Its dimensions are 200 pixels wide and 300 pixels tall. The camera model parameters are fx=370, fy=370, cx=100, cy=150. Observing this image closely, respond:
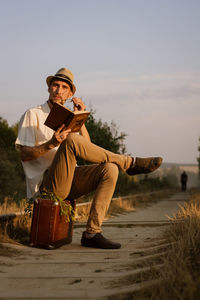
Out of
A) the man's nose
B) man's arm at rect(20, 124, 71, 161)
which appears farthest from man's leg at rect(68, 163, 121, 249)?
the man's nose

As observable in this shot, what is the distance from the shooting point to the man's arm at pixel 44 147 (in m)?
3.85

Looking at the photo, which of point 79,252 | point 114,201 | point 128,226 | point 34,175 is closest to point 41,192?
point 34,175

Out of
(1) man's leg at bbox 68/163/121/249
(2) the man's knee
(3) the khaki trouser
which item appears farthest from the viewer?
(2) the man's knee

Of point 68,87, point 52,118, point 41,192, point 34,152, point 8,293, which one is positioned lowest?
point 8,293

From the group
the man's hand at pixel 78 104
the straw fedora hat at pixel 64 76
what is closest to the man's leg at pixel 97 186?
the man's hand at pixel 78 104

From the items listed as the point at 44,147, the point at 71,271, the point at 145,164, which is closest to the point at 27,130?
the point at 44,147

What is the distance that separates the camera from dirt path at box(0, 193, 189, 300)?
2.18 metres

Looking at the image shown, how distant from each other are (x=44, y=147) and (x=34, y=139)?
291mm

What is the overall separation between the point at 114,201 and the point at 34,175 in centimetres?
633

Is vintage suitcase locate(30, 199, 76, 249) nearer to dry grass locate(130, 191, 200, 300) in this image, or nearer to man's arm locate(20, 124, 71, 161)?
man's arm locate(20, 124, 71, 161)

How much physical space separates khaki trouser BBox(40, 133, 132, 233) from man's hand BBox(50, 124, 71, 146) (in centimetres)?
9

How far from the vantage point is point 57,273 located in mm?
2701

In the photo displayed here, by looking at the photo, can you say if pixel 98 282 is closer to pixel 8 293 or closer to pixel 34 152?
pixel 8 293

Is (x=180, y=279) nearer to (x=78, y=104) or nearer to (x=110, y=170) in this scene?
(x=110, y=170)
